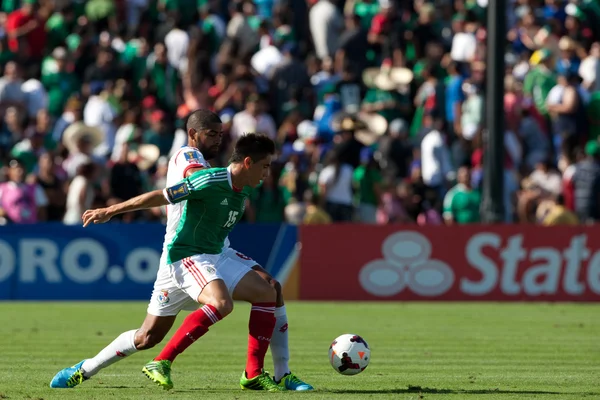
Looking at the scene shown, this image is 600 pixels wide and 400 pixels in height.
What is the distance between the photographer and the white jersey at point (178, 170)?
995 centimetres

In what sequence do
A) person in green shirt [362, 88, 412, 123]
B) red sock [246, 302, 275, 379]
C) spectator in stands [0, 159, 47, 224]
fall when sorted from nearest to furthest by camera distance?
red sock [246, 302, 275, 379] < spectator in stands [0, 159, 47, 224] < person in green shirt [362, 88, 412, 123]

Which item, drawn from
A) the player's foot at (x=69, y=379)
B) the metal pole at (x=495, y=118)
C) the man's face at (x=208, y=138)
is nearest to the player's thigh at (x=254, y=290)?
the man's face at (x=208, y=138)

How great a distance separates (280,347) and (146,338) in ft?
3.46

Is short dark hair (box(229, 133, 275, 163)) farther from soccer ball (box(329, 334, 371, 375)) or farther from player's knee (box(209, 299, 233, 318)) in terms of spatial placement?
soccer ball (box(329, 334, 371, 375))

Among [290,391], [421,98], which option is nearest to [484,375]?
[290,391]

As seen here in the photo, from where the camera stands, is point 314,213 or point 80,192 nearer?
point 80,192

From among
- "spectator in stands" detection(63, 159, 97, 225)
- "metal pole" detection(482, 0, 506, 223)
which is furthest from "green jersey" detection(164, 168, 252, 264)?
"metal pole" detection(482, 0, 506, 223)

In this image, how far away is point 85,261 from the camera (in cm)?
2117

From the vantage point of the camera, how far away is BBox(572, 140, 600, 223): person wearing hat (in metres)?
22.6

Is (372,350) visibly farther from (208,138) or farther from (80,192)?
(80,192)

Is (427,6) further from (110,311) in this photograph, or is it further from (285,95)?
(110,311)

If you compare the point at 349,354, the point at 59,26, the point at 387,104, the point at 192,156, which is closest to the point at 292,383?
the point at 349,354

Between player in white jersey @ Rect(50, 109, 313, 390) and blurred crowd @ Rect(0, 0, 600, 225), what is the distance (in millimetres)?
11355

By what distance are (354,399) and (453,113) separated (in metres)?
15.7
